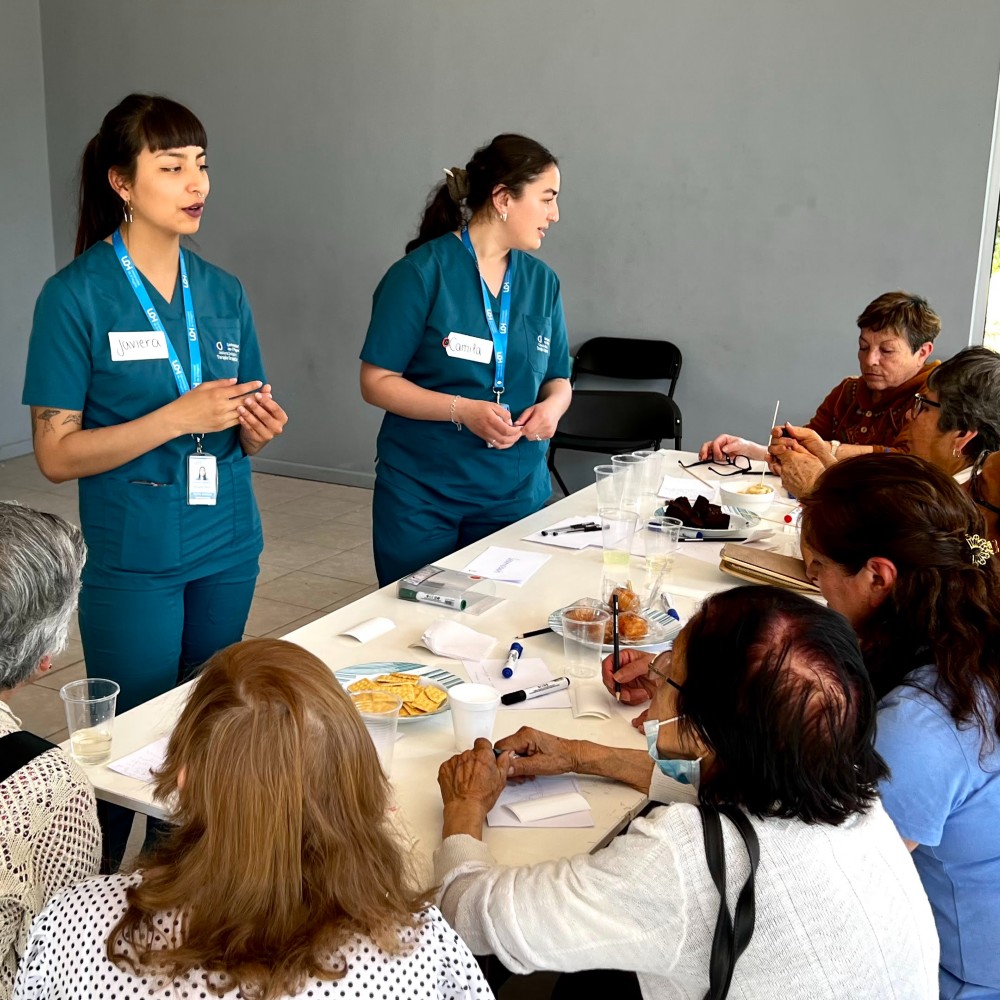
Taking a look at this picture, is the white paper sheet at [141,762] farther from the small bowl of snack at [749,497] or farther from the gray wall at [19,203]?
the gray wall at [19,203]

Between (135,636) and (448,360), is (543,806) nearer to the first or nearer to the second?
(135,636)

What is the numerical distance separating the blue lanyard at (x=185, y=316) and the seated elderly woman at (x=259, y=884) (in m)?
1.39

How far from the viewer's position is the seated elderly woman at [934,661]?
1.44 metres

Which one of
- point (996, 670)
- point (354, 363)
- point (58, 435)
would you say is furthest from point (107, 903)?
point (354, 363)

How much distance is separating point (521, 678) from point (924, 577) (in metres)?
0.76

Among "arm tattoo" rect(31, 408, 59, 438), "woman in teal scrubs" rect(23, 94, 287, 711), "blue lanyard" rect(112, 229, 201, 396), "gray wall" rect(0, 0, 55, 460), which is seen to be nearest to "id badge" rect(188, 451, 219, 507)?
"woman in teal scrubs" rect(23, 94, 287, 711)

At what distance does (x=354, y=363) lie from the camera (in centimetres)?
631

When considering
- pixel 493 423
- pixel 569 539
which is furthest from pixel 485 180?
pixel 569 539

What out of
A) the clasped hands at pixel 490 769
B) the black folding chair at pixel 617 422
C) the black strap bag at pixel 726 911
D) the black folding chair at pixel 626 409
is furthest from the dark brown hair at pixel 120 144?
the black folding chair at pixel 617 422

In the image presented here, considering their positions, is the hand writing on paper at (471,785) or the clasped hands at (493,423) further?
the clasped hands at (493,423)

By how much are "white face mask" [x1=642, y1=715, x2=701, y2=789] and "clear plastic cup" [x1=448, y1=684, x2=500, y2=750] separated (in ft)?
1.19

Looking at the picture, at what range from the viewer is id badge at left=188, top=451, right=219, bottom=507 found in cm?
239

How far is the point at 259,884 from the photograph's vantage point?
41.4 inches

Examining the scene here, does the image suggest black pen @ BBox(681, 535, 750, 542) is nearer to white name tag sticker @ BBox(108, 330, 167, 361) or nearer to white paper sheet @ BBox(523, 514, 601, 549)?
white paper sheet @ BBox(523, 514, 601, 549)
